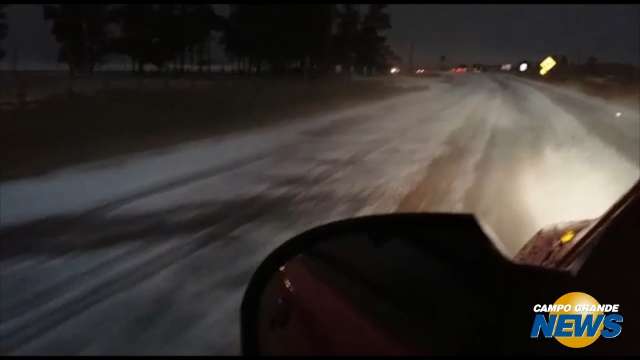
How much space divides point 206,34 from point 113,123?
9160 centimetres

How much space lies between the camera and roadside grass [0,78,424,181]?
59.2 feet

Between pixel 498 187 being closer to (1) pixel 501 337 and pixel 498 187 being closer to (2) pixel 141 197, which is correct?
(2) pixel 141 197

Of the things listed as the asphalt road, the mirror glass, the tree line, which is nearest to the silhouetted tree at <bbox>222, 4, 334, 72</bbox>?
the tree line

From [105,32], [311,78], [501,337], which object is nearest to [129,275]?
[501,337]

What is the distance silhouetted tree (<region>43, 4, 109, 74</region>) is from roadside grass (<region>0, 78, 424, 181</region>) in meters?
76.6

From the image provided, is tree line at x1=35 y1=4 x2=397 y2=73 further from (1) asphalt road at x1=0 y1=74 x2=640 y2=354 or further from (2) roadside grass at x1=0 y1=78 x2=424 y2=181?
(1) asphalt road at x1=0 y1=74 x2=640 y2=354

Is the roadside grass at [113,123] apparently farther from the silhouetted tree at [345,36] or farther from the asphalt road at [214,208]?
the silhouetted tree at [345,36]

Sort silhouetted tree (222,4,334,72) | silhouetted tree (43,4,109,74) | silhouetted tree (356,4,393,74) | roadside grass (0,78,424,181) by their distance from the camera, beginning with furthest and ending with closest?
silhouetted tree (356,4,393,74) < silhouetted tree (43,4,109,74) < silhouetted tree (222,4,334,72) < roadside grass (0,78,424,181)

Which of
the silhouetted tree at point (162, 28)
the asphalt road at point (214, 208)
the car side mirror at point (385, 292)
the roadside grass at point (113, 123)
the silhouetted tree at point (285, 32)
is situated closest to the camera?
the car side mirror at point (385, 292)

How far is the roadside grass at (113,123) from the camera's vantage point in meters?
18.0

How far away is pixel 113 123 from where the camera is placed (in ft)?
87.3

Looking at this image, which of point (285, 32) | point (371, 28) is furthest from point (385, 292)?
point (371, 28)

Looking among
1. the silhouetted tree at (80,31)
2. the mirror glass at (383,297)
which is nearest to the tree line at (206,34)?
the silhouetted tree at (80,31)

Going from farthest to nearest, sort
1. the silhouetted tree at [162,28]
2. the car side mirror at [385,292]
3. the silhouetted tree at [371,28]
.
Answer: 1. the silhouetted tree at [371,28]
2. the silhouetted tree at [162,28]
3. the car side mirror at [385,292]
